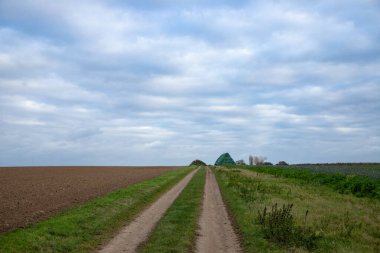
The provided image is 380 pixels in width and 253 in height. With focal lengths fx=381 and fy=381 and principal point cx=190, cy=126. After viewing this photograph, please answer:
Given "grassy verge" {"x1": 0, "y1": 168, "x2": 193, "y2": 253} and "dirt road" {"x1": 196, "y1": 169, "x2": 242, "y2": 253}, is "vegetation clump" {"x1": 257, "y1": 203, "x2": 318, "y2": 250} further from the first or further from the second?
"grassy verge" {"x1": 0, "y1": 168, "x2": 193, "y2": 253}

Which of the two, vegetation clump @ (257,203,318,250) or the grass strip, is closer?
the grass strip

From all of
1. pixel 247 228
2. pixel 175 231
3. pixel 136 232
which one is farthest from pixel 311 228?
pixel 136 232

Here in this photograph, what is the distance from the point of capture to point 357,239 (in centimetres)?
1489

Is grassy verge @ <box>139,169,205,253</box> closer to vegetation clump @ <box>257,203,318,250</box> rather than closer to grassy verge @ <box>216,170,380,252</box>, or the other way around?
grassy verge @ <box>216,170,380,252</box>

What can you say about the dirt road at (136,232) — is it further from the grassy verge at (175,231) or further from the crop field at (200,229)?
the grassy verge at (175,231)

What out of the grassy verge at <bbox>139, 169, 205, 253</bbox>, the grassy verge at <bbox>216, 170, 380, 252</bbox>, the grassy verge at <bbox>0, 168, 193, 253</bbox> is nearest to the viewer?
the grassy verge at <bbox>139, 169, 205, 253</bbox>

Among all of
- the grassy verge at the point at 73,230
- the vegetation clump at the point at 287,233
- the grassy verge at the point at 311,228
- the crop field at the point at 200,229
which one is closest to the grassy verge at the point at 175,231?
the crop field at the point at 200,229

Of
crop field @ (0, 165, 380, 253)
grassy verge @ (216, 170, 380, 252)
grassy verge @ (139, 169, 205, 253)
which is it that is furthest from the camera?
grassy verge @ (216, 170, 380, 252)

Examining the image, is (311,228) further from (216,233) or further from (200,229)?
(200,229)

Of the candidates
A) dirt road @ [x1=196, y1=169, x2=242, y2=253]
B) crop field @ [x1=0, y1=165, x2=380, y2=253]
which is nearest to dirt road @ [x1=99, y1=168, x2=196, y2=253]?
crop field @ [x1=0, y1=165, x2=380, y2=253]

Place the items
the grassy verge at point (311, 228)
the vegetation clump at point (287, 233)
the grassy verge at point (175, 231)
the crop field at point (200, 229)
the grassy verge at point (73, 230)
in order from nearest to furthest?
the grassy verge at point (175, 231) < the grassy verge at point (73, 230) < the crop field at point (200, 229) < the grassy verge at point (311, 228) < the vegetation clump at point (287, 233)

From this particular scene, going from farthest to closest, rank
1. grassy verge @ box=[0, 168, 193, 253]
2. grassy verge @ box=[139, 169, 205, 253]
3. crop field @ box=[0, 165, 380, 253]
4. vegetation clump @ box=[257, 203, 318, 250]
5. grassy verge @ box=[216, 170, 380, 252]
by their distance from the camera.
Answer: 1. vegetation clump @ box=[257, 203, 318, 250]
2. grassy verge @ box=[216, 170, 380, 252]
3. crop field @ box=[0, 165, 380, 253]
4. grassy verge @ box=[0, 168, 193, 253]
5. grassy verge @ box=[139, 169, 205, 253]

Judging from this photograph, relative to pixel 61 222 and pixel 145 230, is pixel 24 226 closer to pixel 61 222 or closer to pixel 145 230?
pixel 61 222

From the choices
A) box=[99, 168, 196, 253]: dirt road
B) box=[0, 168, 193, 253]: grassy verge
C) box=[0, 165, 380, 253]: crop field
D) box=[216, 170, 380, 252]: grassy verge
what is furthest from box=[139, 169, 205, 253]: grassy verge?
box=[216, 170, 380, 252]: grassy verge
